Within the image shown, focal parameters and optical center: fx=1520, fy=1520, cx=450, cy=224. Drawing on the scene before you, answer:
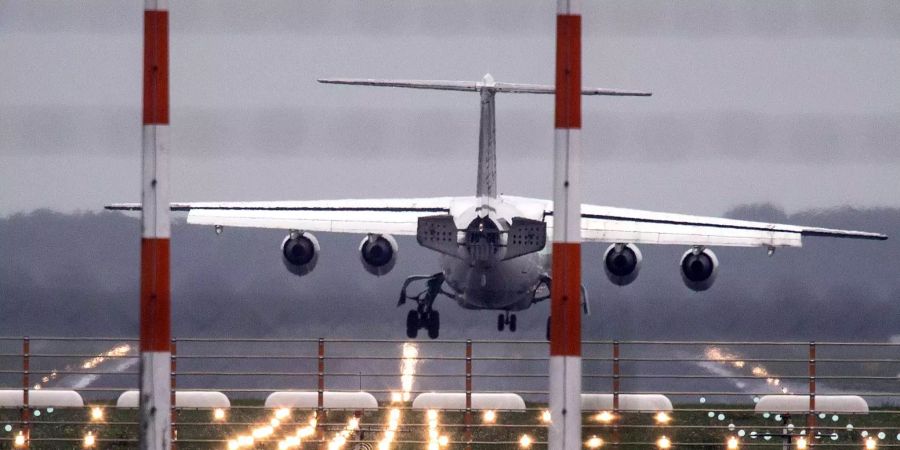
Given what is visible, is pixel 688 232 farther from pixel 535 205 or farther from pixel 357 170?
pixel 357 170

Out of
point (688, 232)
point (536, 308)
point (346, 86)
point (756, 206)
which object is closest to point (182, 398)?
point (756, 206)

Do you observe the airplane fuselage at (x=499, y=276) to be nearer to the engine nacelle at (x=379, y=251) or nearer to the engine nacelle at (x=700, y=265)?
the engine nacelle at (x=379, y=251)

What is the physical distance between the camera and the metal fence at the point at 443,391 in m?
12.0

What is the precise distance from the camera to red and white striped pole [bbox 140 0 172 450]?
6.17 meters

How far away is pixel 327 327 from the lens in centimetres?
1560

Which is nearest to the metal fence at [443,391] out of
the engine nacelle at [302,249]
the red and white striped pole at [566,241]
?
the engine nacelle at [302,249]

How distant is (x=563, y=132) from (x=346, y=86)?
9.25 feet

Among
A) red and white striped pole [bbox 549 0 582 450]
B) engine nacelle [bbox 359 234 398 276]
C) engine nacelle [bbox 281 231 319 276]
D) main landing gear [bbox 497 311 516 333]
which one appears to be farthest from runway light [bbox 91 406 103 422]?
red and white striped pole [bbox 549 0 582 450]

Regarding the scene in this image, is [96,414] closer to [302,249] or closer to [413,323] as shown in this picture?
[302,249]

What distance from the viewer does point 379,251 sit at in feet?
84.1

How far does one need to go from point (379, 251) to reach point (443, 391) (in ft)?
18.7

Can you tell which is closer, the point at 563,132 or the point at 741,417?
the point at 563,132

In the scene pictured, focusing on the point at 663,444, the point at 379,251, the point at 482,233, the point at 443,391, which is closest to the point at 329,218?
the point at 379,251

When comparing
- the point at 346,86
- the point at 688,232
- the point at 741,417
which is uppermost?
the point at 688,232
